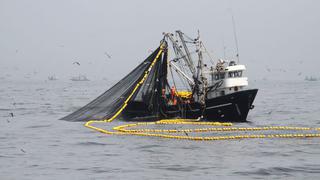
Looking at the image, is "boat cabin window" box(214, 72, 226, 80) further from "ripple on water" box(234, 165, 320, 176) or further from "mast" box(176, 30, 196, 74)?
"ripple on water" box(234, 165, 320, 176)

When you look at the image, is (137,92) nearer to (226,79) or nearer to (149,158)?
(226,79)

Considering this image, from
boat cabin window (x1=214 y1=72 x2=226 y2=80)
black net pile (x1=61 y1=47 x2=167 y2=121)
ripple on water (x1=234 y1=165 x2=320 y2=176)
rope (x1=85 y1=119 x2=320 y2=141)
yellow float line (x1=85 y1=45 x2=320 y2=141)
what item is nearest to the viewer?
ripple on water (x1=234 y1=165 x2=320 y2=176)

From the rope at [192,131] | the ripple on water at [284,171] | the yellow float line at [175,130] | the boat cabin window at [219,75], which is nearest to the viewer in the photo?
the ripple on water at [284,171]

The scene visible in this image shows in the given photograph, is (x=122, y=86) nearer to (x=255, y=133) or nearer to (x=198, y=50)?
(x=198, y=50)

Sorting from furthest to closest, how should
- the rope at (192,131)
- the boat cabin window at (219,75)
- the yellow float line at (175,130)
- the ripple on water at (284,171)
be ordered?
the boat cabin window at (219,75)
the yellow float line at (175,130)
the rope at (192,131)
the ripple on water at (284,171)

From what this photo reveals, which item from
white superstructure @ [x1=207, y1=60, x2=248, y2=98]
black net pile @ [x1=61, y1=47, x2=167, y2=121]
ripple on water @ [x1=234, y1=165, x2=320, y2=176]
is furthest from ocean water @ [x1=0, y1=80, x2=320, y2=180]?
white superstructure @ [x1=207, y1=60, x2=248, y2=98]

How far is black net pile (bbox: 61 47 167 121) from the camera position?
1571 inches

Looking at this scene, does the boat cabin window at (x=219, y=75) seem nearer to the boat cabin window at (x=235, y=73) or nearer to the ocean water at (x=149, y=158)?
the boat cabin window at (x=235, y=73)

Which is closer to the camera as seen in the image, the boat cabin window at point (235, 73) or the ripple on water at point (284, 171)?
the ripple on water at point (284, 171)

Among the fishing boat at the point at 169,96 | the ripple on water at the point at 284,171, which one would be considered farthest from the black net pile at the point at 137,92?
the ripple on water at the point at 284,171

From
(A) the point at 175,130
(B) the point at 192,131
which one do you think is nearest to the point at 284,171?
(A) the point at 175,130

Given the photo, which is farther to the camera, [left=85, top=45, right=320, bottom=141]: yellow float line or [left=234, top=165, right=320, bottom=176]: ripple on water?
[left=85, top=45, right=320, bottom=141]: yellow float line

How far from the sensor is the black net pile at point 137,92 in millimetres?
39906

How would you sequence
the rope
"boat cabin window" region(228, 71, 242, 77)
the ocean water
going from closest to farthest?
the ocean water < the rope < "boat cabin window" region(228, 71, 242, 77)
